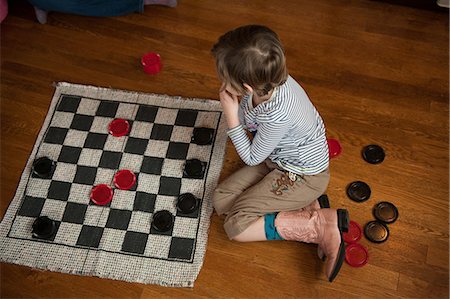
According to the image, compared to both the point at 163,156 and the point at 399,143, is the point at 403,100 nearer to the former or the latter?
the point at 399,143

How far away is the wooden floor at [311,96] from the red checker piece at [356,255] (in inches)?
1.0

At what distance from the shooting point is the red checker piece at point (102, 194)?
4.27ft

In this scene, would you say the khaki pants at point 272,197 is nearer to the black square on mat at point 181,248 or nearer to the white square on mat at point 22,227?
the black square on mat at point 181,248

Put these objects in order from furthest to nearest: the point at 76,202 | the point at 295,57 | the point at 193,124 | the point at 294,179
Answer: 1. the point at 295,57
2. the point at 193,124
3. the point at 76,202
4. the point at 294,179

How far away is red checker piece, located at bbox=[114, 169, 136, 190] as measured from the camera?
133 cm

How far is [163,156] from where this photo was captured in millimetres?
1393

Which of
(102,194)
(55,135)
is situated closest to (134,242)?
(102,194)

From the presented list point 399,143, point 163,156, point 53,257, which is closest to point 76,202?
point 53,257

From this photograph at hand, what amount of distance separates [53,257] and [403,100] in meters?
1.27

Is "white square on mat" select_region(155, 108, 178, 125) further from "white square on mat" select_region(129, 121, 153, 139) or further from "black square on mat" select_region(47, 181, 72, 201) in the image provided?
"black square on mat" select_region(47, 181, 72, 201)

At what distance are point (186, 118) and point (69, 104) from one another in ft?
1.43

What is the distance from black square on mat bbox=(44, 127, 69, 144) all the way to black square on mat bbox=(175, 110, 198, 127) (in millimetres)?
391

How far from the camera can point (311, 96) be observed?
1.52 metres

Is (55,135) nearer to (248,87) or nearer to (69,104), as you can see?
(69,104)
